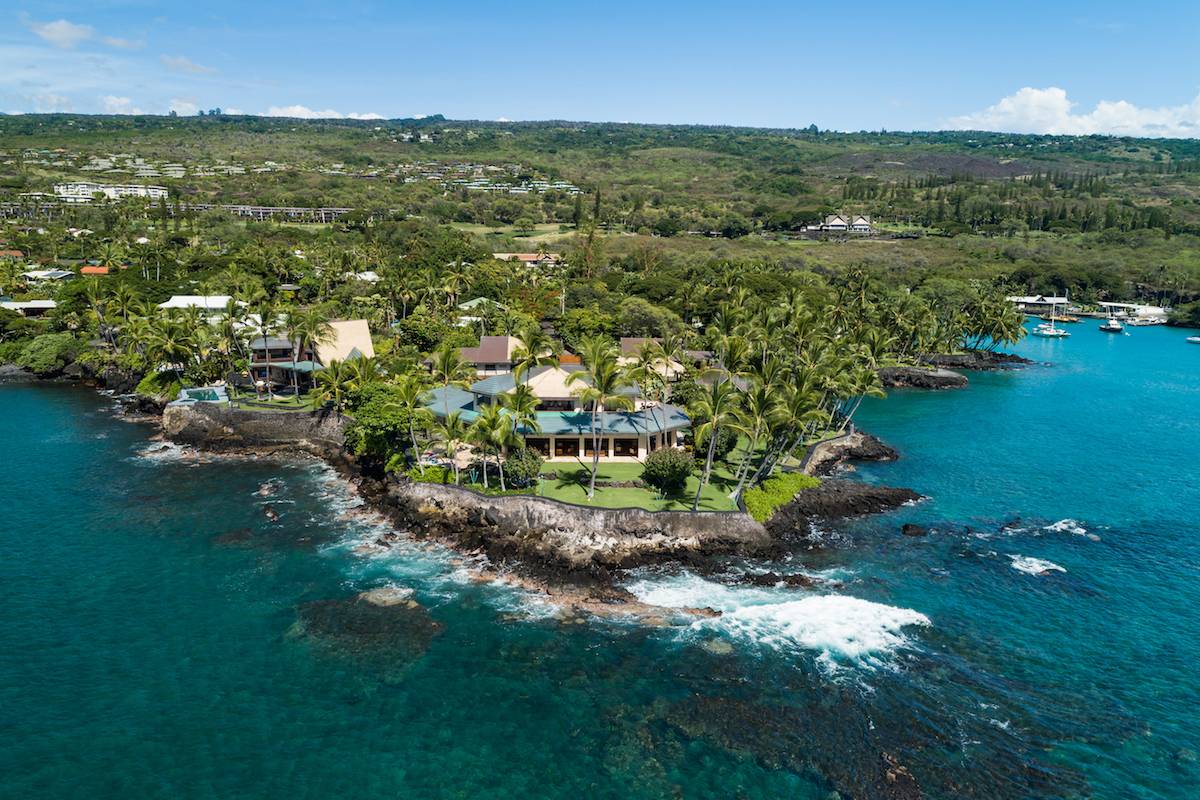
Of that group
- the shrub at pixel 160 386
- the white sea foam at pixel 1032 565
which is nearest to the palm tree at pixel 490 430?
the white sea foam at pixel 1032 565

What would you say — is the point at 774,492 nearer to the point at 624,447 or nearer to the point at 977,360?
the point at 624,447

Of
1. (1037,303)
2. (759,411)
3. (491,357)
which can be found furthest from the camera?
(1037,303)

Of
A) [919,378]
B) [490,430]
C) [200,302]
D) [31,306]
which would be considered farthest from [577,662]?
[31,306]

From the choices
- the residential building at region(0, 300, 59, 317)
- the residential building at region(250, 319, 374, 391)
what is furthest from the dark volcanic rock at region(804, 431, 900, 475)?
the residential building at region(0, 300, 59, 317)

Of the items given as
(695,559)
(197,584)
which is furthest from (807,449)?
(197,584)

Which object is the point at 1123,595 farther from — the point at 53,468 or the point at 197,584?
the point at 53,468

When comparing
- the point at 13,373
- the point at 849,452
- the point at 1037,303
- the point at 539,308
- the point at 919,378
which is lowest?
the point at 849,452
